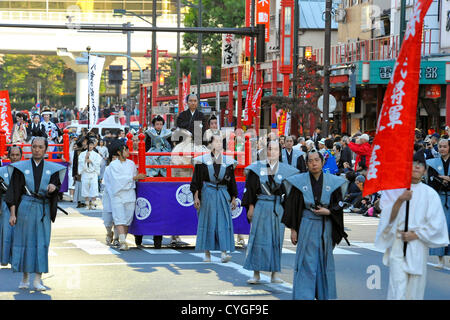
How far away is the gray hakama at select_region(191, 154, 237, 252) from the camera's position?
13.6m

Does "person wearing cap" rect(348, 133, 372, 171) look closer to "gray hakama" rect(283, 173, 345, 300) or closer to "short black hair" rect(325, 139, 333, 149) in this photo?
"short black hair" rect(325, 139, 333, 149)

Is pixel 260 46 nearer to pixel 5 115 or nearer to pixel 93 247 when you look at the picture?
pixel 93 247

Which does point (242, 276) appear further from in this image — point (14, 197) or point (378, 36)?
point (378, 36)

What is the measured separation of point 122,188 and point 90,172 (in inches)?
363

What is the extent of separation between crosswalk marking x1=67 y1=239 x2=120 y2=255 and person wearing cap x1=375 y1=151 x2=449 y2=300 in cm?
712

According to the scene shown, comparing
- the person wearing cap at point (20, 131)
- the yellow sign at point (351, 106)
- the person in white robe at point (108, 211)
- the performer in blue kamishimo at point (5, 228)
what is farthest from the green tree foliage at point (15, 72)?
the performer in blue kamishimo at point (5, 228)

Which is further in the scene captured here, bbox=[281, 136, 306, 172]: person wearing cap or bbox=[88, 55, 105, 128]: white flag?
bbox=[88, 55, 105, 128]: white flag

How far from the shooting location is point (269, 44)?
185 ft

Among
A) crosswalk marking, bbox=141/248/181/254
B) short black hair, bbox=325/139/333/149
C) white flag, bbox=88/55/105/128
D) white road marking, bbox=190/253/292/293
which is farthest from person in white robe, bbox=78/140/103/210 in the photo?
white road marking, bbox=190/253/292/293

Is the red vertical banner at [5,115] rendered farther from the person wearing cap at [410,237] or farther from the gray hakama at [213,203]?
the person wearing cap at [410,237]
